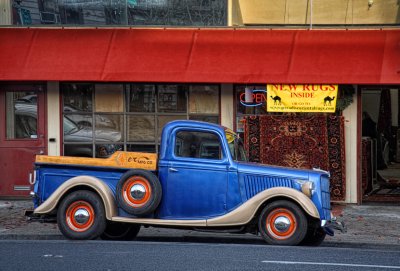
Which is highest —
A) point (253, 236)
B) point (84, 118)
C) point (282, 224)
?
point (84, 118)

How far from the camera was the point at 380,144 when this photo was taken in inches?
679

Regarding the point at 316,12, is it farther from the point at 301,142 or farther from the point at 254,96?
the point at 301,142

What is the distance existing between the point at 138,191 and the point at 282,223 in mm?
2116

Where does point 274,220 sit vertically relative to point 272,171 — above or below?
below

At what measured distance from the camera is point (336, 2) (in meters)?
16.9

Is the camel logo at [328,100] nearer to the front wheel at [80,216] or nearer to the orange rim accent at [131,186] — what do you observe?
the orange rim accent at [131,186]

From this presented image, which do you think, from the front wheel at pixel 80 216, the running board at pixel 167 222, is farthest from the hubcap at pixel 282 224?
the front wheel at pixel 80 216

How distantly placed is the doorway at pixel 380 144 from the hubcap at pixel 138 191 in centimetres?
752

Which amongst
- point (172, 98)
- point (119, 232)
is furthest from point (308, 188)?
point (172, 98)

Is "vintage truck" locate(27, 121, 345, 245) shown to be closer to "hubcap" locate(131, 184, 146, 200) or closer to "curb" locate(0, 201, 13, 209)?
"hubcap" locate(131, 184, 146, 200)

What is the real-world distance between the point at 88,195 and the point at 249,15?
7.67 metres

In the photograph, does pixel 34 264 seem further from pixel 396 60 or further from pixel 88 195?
pixel 396 60

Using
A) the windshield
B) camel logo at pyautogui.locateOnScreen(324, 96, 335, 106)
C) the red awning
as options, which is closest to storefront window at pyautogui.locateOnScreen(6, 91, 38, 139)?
the red awning

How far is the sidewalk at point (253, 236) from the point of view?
12.1 m
